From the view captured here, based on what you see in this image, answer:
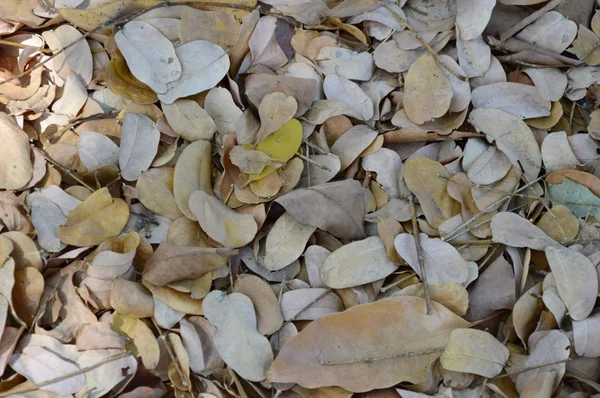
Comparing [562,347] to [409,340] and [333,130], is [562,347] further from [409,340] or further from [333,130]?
[333,130]

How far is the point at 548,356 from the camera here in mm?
924

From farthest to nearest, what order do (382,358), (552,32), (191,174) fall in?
(552,32) < (191,174) < (382,358)

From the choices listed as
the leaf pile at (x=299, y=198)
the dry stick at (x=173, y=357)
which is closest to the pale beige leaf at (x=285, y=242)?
the leaf pile at (x=299, y=198)

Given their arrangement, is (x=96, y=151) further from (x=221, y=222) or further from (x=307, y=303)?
(x=307, y=303)

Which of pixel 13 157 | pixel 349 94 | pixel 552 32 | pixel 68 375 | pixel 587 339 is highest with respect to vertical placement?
pixel 552 32

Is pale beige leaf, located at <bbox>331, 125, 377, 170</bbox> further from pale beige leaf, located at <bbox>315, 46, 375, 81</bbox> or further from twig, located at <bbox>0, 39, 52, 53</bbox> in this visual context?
twig, located at <bbox>0, 39, 52, 53</bbox>

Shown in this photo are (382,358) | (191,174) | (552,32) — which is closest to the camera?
(382,358)

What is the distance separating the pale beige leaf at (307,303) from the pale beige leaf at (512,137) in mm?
416

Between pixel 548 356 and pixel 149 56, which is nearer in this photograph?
pixel 548 356

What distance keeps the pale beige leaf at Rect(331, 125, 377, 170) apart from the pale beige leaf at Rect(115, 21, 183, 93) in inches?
12.8

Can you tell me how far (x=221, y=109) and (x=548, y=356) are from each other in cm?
71

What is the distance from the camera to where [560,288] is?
3.13ft

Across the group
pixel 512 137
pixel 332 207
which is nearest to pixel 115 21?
pixel 332 207

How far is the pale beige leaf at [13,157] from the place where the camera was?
3.44 feet
